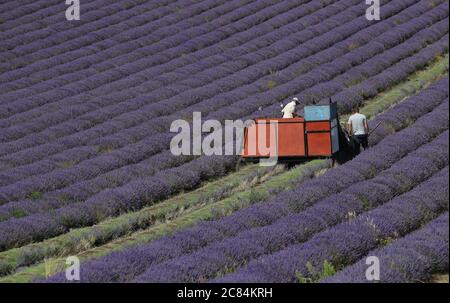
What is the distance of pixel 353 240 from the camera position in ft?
31.0

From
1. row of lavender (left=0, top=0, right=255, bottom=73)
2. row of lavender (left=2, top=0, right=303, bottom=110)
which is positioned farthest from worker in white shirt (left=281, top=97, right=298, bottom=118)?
row of lavender (left=0, top=0, right=255, bottom=73)

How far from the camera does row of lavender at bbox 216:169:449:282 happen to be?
835 centimetres

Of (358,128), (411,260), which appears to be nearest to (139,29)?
(358,128)

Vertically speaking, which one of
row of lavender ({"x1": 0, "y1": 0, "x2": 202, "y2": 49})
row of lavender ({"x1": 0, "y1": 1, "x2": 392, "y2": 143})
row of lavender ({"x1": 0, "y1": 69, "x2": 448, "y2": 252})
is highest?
row of lavender ({"x1": 0, "y1": 0, "x2": 202, "y2": 49})

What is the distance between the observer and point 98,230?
1206 cm

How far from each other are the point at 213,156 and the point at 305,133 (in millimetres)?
2062

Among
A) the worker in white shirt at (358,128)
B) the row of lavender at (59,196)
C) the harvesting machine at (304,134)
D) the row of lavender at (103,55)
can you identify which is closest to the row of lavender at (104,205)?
the row of lavender at (59,196)

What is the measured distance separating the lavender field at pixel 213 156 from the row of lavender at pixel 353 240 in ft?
0.08

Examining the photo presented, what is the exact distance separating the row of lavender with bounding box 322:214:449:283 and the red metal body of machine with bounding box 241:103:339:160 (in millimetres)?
5681

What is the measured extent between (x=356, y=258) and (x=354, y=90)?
12390mm

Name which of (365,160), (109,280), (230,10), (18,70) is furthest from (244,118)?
(230,10)

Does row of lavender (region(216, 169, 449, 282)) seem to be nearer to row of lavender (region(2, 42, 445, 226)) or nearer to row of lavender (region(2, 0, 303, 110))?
row of lavender (region(2, 42, 445, 226))

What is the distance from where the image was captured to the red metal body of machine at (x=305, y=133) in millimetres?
15250
